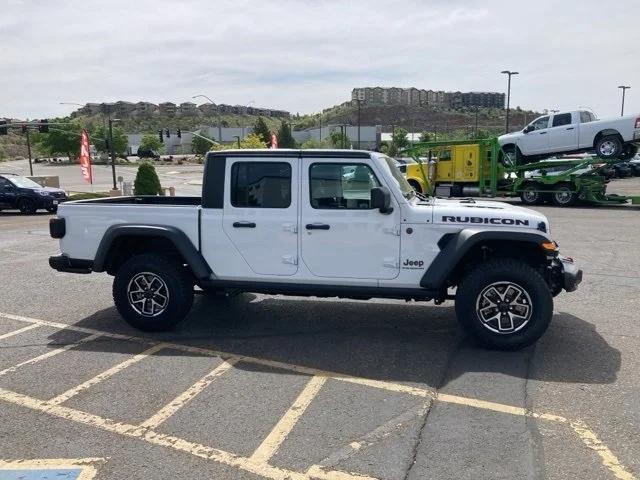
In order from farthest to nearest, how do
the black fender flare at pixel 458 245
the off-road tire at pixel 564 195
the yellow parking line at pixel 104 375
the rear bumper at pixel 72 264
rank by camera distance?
1. the off-road tire at pixel 564 195
2. the rear bumper at pixel 72 264
3. the black fender flare at pixel 458 245
4. the yellow parking line at pixel 104 375

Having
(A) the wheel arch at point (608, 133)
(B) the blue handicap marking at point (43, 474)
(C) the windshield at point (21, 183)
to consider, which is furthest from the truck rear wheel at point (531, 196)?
(B) the blue handicap marking at point (43, 474)

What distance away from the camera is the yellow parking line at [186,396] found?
407 centimetres

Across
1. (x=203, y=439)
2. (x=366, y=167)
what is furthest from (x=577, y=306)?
(x=203, y=439)

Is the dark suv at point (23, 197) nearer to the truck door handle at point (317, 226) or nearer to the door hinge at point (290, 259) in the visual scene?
the door hinge at point (290, 259)

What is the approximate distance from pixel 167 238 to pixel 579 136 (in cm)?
1731

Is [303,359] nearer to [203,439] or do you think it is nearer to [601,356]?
[203,439]

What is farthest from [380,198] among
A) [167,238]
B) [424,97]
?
[424,97]

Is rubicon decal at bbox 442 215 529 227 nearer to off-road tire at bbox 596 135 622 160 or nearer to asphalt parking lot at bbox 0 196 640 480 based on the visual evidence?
asphalt parking lot at bbox 0 196 640 480

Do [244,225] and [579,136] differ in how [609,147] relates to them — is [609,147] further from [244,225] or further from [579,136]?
[244,225]

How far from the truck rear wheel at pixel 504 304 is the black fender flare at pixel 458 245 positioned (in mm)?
248

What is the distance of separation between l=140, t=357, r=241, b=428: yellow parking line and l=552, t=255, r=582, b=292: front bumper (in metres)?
3.19

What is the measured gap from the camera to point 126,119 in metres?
183

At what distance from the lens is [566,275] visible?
550 centimetres

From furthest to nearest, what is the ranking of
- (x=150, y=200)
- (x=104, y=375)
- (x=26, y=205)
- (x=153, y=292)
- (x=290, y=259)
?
1. (x=26, y=205)
2. (x=150, y=200)
3. (x=153, y=292)
4. (x=290, y=259)
5. (x=104, y=375)
